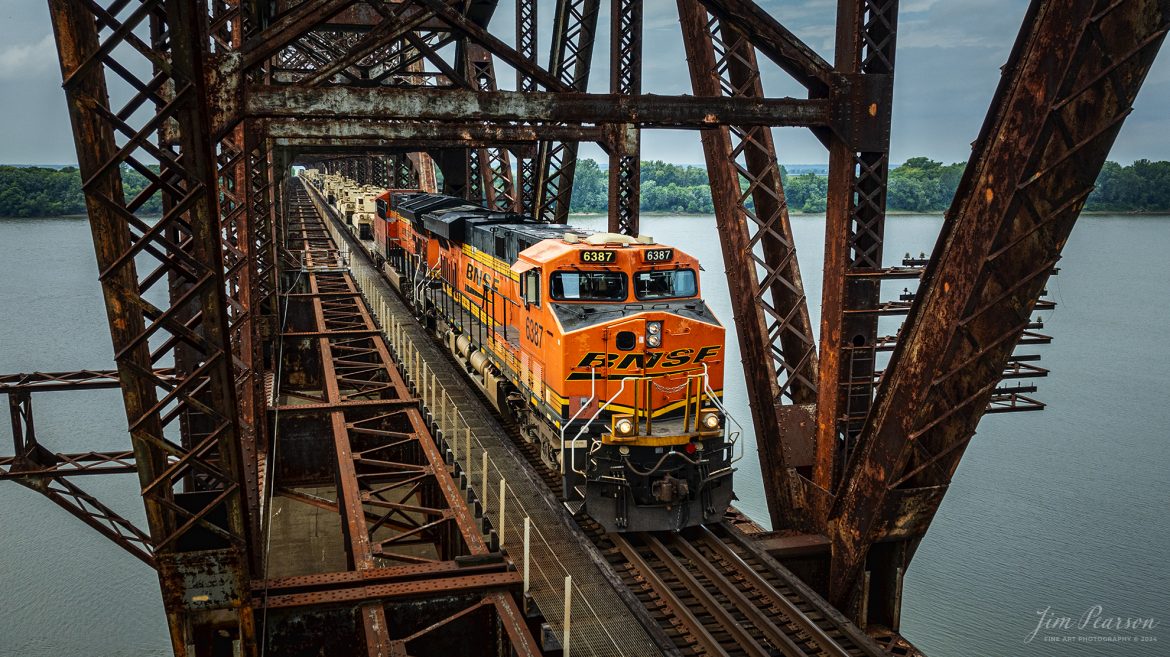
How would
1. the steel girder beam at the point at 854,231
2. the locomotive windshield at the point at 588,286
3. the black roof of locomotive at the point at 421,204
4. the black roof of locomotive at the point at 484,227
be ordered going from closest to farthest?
the steel girder beam at the point at 854,231
the locomotive windshield at the point at 588,286
the black roof of locomotive at the point at 484,227
the black roof of locomotive at the point at 421,204

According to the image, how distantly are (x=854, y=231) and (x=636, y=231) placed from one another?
5.51 meters

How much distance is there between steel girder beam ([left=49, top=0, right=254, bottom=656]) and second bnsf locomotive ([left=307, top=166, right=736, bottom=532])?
6.20m

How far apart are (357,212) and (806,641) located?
48540 millimetres

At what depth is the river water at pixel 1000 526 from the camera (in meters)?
24.9

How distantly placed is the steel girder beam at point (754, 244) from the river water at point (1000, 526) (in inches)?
598

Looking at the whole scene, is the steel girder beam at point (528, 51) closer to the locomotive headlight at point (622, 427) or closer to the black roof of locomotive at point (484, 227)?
the black roof of locomotive at point (484, 227)

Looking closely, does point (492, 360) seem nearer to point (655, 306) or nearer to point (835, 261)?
point (655, 306)

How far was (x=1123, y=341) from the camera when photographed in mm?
47156

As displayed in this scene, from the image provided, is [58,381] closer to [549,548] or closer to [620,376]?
[620,376]

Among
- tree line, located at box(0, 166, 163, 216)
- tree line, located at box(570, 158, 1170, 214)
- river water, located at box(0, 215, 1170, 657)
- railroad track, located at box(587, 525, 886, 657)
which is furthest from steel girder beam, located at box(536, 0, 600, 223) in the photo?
tree line, located at box(0, 166, 163, 216)

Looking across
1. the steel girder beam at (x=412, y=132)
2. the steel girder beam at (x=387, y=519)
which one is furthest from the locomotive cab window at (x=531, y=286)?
the steel girder beam at (x=387, y=519)

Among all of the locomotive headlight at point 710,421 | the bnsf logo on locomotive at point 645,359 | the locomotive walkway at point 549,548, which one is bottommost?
the locomotive walkway at point 549,548

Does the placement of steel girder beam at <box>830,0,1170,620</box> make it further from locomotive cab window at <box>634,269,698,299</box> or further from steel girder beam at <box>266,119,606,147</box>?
steel girder beam at <box>266,119,606,147</box>

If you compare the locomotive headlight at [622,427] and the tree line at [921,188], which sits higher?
the tree line at [921,188]
